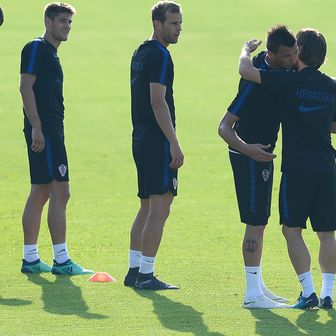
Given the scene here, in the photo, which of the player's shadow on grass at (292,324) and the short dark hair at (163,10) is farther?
the short dark hair at (163,10)

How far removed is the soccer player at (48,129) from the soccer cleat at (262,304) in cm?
204

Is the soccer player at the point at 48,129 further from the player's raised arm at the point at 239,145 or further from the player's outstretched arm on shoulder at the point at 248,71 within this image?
the player's outstretched arm on shoulder at the point at 248,71

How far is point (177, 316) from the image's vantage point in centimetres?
917

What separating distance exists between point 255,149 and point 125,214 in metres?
5.55

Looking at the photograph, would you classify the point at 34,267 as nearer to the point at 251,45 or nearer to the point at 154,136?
the point at 154,136

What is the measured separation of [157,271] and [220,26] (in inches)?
1046

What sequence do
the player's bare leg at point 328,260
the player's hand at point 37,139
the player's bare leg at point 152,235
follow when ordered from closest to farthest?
the player's bare leg at point 328,260 < the player's bare leg at point 152,235 < the player's hand at point 37,139

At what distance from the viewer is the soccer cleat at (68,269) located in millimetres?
10953

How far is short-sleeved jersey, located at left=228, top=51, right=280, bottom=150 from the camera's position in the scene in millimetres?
9312

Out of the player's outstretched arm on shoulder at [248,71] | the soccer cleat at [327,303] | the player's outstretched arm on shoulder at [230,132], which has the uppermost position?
the player's outstretched arm on shoulder at [248,71]

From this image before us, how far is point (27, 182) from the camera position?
17.1 metres

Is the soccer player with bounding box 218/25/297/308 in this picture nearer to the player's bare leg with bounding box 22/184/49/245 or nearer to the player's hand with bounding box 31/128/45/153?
the player's hand with bounding box 31/128/45/153

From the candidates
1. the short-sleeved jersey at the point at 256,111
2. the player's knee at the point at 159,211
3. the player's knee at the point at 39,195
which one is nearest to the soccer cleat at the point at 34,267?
the player's knee at the point at 39,195

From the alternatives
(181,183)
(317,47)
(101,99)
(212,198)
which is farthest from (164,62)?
(101,99)
